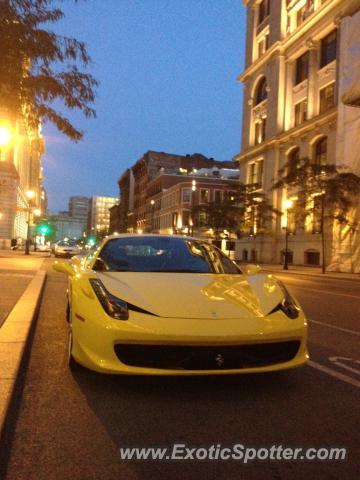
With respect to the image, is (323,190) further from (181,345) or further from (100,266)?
(181,345)

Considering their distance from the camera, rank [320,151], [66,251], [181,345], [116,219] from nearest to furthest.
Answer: [181,345]
[66,251]
[320,151]
[116,219]

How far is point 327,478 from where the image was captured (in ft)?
8.76

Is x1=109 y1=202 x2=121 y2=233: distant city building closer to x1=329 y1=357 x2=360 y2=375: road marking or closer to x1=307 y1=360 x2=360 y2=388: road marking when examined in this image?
x1=329 y1=357 x2=360 y2=375: road marking

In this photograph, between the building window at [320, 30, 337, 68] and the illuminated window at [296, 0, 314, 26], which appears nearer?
the building window at [320, 30, 337, 68]

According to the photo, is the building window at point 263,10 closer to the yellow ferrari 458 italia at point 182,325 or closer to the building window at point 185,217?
the building window at point 185,217

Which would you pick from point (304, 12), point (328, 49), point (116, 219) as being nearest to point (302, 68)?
point (304, 12)

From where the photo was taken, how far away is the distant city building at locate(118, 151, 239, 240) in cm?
7369

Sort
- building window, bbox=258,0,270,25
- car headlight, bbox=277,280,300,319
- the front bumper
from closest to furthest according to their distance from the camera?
the front bumper, car headlight, bbox=277,280,300,319, building window, bbox=258,0,270,25

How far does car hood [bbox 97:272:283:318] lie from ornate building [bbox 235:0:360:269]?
28.4m

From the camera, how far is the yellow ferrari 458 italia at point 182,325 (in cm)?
371

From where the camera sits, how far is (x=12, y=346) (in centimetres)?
494

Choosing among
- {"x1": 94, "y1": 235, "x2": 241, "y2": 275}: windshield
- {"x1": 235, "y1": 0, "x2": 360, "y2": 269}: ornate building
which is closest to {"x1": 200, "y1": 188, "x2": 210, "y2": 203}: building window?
{"x1": 235, "y1": 0, "x2": 360, "y2": 269}: ornate building

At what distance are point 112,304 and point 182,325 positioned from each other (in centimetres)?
65

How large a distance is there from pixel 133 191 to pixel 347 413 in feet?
367
